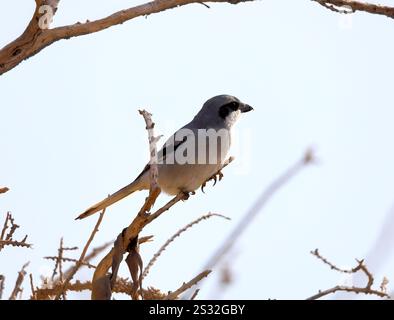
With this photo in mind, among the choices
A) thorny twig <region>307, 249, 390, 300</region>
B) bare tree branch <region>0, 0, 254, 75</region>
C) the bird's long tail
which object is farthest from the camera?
the bird's long tail

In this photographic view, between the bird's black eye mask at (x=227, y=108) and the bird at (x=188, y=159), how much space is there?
0.16 feet

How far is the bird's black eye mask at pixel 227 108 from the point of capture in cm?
615

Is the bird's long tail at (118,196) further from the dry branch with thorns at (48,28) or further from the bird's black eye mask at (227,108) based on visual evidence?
the dry branch with thorns at (48,28)

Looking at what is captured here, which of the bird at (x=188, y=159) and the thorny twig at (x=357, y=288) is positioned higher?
the bird at (x=188, y=159)

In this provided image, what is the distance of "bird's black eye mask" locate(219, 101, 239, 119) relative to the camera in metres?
6.15

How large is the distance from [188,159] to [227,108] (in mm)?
814

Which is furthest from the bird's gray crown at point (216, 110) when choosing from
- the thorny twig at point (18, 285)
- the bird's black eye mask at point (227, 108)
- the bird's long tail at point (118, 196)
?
the thorny twig at point (18, 285)

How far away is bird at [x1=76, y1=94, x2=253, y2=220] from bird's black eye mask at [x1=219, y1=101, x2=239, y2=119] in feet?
0.16

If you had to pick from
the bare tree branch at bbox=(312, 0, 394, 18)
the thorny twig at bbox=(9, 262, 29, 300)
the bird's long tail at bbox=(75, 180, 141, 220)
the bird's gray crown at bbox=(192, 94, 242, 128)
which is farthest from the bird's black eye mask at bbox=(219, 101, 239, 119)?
the thorny twig at bbox=(9, 262, 29, 300)

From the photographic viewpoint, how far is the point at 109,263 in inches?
118

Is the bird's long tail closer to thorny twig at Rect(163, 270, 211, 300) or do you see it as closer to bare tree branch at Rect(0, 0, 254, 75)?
bare tree branch at Rect(0, 0, 254, 75)
